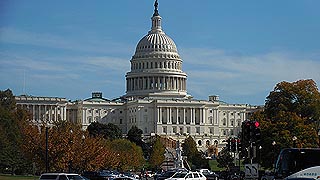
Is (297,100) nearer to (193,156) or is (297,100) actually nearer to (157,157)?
(157,157)

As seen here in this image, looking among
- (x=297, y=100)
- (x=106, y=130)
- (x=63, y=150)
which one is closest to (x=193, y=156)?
(x=106, y=130)

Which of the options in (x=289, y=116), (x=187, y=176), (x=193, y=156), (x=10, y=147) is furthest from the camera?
(x=193, y=156)

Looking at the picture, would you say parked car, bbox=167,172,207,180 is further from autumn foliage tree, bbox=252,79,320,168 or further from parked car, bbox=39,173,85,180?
autumn foliage tree, bbox=252,79,320,168

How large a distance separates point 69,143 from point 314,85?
30721mm

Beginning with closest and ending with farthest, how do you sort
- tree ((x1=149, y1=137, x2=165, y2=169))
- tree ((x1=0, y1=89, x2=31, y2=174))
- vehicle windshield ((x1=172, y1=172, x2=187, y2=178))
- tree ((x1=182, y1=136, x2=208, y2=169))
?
vehicle windshield ((x1=172, y1=172, x2=187, y2=178))
tree ((x1=0, y1=89, x2=31, y2=174))
tree ((x1=182, y1=136, x2=208, y2=169))
tree ((x1=149, y1=137, x2=165, y2=169))

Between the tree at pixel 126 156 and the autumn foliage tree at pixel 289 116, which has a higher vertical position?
the autumn foliage tree at pixel 289 116

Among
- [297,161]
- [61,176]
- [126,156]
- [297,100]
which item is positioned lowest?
[61,176]

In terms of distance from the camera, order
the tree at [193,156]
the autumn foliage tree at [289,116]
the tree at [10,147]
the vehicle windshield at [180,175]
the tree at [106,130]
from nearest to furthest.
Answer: the vehicle windshield at [180,175], the autumn foliage tree at [289,116], the tree at [10,147], the tree at [193,156], the tree at [106,130]

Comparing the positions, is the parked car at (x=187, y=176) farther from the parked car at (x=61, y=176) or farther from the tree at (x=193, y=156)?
the tree at (x=193, y=156)

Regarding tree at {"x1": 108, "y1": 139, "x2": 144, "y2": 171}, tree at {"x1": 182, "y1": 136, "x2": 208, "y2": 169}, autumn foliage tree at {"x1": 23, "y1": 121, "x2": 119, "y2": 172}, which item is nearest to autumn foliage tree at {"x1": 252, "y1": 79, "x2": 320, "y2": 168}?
autumn foliage tree at {"x1": 23, "y1": 121, "x2": 119, "y2": 172}

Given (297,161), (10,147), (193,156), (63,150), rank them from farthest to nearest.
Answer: (193,156), (10,147), (63,150), (297,161)

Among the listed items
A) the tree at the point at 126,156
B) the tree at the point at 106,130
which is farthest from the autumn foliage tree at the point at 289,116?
the tree at the point at 106,130

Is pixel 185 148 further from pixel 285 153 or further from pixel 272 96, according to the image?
pixel 285 153

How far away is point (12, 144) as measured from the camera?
313 ft
